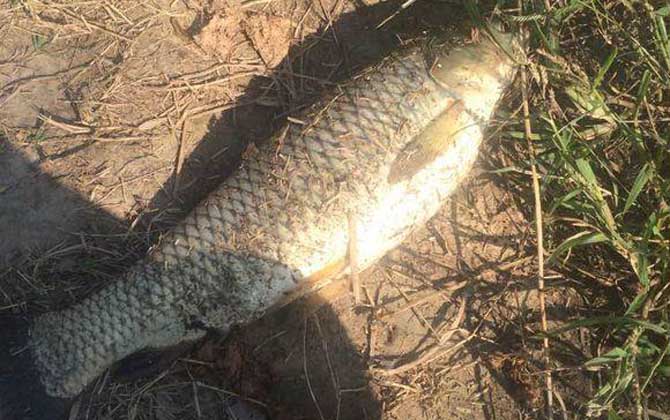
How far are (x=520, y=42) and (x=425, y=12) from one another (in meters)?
0.84

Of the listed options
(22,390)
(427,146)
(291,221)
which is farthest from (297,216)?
(22,390)

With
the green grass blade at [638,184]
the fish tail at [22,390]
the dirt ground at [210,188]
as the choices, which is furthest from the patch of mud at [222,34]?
the green grass blade at [638,184]

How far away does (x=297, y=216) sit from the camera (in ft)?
9.28

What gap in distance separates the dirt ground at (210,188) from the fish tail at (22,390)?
17 cm

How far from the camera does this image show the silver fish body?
2.85 metres

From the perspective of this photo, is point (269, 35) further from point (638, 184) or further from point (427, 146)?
point (638, 184)

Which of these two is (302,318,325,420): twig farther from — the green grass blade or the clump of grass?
the green grass blade

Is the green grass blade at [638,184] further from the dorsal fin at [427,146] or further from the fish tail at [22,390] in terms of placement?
the fish tail at [22,390]

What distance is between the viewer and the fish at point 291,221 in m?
2.85

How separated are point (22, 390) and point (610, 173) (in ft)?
10.9

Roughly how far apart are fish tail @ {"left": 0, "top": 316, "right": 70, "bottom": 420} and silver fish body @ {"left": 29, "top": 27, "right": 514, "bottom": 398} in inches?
2.4

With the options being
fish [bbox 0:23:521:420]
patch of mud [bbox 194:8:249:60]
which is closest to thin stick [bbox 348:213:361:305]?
fish [bbox 0:23:521:420]

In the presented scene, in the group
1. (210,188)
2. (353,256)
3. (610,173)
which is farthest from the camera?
(210,188)

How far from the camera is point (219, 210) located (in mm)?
2914
